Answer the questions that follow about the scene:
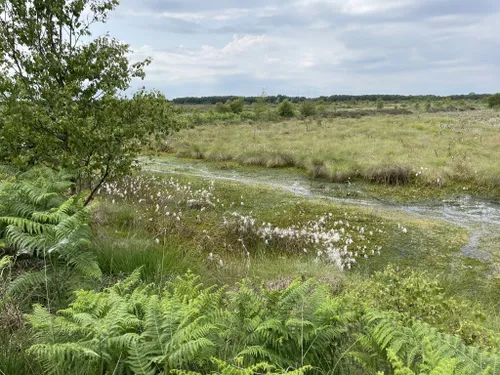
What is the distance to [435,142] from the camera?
2283 centimetres

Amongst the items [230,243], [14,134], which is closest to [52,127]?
[14,134]

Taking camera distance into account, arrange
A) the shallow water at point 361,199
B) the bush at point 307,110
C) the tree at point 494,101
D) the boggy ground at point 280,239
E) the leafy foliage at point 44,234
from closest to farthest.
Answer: the leafy foliage at point 44,234 < the boggy ground at point 280,239 < the shallow water at point 361,199 < the bush at point 307,110 < the tree at point 494,101

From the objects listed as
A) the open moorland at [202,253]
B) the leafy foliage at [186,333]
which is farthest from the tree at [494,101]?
the leafy foliage at [186,333]

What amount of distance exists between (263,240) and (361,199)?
21.3ft

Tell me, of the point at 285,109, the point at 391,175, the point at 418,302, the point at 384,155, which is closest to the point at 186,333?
the point at 418,302

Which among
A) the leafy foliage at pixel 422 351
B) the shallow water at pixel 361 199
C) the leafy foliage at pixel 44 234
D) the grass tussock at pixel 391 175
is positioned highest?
the leafy foliage at pixel 44 234

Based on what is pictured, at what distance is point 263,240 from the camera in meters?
9.12

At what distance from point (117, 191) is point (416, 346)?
10593mm

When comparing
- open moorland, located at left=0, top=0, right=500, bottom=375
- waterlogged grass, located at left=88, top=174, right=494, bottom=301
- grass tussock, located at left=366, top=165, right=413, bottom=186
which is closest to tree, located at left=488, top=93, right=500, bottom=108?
open moorland, located at left=0, top=0, right=500, bottom=375

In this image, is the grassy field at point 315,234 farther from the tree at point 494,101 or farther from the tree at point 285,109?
the tree at point 494,101

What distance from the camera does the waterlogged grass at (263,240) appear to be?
5949mm

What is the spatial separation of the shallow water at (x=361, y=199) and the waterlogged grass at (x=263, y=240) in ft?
1.69

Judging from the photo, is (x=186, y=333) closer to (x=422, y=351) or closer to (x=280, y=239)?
(x=422, y=351)

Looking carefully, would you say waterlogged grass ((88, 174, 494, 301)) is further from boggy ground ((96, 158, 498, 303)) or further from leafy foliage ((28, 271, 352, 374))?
leafy foliage ((28, 271, 352, 374))
